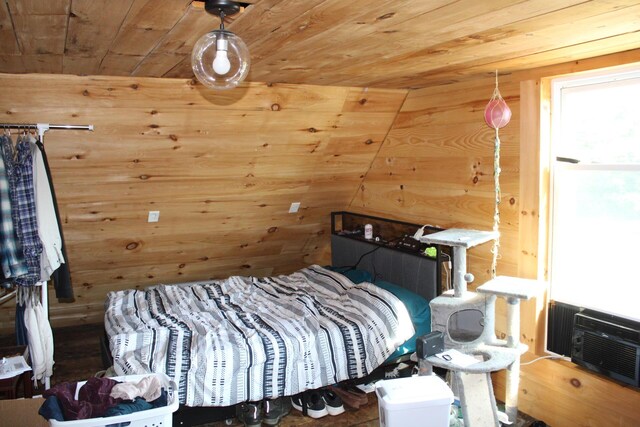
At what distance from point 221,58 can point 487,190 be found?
235 centimetres

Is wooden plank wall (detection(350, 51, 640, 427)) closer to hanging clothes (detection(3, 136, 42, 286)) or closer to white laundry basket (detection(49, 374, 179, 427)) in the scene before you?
white laundry basket (detection(49, 374, 179, 427))

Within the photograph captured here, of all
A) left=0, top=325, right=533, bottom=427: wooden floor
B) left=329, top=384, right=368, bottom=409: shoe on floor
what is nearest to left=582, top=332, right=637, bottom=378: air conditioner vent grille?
left=0, top=325, right=533, bottom=427: wooden floor

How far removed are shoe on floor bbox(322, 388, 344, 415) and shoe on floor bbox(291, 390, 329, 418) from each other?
3 cm

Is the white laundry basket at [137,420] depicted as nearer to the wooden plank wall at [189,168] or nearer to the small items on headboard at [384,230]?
the wooden plank wall at [189,168]

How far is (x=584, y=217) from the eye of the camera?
10.4ft

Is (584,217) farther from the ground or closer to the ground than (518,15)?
closer to the ground

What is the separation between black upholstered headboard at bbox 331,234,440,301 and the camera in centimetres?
390

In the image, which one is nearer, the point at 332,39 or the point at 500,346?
the point at 332,39

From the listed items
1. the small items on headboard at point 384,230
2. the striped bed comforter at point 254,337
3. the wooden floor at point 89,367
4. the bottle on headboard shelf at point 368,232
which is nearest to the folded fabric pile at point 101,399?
the striped bed comforter at point 254,337

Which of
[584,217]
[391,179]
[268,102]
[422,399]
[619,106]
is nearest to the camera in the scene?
[422,399]

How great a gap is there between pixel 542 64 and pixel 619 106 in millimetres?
467

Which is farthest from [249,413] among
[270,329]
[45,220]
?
[45,220]

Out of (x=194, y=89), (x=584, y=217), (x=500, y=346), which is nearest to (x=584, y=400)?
(x=500, y=346)

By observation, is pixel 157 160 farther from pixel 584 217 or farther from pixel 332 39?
pixel 584 217
